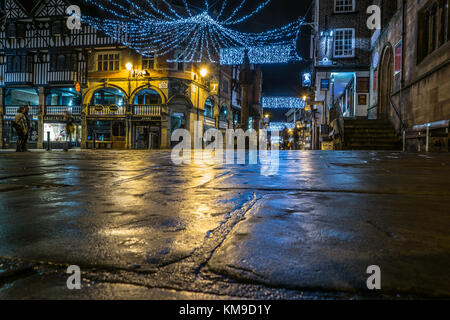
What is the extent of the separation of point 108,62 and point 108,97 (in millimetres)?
3360

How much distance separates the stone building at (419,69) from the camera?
9250mm

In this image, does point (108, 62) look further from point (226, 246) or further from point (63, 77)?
point (226, 246)

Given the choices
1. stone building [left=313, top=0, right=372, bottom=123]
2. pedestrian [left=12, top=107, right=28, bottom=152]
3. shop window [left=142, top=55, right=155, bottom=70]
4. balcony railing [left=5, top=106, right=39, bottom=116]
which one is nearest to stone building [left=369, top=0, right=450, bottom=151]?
stone building [left=313, top=0, right=372, bottom=123]

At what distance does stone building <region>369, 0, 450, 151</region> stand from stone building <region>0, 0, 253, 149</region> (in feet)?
48.2

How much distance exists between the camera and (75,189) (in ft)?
7.22

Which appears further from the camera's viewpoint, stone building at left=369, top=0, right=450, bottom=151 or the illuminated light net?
the illuminated light net

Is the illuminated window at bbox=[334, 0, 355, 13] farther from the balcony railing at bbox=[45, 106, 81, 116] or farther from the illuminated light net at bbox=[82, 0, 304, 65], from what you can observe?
the balcony railing at bbox=[45, 106, 81, 116]

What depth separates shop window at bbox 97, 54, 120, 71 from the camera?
24734 millimetres

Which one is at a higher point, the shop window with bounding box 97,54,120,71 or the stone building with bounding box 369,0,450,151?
the shop window with bounding box 97,54,120,71

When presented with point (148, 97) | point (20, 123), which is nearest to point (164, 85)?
point (148, 97)

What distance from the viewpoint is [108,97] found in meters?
26.8
